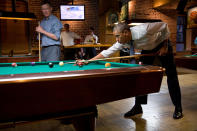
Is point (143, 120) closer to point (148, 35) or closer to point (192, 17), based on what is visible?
point (148, 35)

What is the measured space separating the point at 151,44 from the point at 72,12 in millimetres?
5437

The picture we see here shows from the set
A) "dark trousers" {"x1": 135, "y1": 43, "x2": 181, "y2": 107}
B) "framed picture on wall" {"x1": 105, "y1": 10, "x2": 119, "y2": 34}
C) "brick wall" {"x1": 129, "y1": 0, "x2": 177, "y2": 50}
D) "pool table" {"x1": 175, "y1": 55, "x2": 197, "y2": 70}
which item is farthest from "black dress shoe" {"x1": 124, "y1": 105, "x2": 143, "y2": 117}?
"brick wall" {"x1": 129, "y1": 0, "x2": 177, "y2": 50}

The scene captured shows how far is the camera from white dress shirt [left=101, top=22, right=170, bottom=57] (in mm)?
2174

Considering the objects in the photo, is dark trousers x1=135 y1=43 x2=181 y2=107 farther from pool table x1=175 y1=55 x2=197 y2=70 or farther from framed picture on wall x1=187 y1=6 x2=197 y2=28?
framed picture on wall x1=187 y1=6 x2=197 y2=28

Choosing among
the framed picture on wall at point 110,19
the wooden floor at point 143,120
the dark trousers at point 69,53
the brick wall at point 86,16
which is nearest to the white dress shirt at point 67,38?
the dark trousers at point 69,53

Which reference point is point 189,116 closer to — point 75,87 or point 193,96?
point 193,96

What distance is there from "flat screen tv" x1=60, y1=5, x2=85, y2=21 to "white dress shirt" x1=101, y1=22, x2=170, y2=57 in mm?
5233

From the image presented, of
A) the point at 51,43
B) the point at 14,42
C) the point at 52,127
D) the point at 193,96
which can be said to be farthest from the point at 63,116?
the point at 14,42

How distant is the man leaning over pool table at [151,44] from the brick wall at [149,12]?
20.1 feet

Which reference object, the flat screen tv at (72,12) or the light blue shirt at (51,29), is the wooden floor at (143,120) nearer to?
the light blue shirt at (51,29)

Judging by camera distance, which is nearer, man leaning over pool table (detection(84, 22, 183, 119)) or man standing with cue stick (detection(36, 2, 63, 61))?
man leaning over pool table (detection(84, 22, 183, 119))

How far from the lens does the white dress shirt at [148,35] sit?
2174 millimetres

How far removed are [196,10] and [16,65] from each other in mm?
6194

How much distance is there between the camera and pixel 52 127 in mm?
2215
